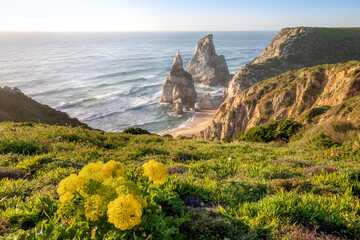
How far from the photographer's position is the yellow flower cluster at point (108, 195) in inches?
82.0

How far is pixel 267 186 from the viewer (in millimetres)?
5219

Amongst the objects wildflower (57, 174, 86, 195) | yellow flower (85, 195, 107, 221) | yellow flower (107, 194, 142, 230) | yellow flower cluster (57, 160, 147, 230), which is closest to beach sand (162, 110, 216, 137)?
yellow flower cluster (57, 160, 147, 230)

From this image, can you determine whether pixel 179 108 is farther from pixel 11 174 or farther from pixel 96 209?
pixel 96 209

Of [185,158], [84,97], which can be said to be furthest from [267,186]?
[84,97]

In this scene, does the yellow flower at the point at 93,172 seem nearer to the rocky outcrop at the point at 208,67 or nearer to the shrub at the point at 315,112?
the shrub at the point at 315,112

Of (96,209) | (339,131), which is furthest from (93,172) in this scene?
(339,131)

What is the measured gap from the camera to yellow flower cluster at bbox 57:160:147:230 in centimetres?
208

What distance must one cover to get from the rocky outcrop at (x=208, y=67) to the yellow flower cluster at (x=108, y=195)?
2859 inches

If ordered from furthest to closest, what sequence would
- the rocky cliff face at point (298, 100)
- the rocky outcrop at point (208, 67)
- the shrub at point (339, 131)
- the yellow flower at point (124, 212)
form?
the rocky outcrop at point (208, 67) → the rocky cliff face at point (298, 100) → the shrub at point (339, 131) → the yellow flower at point (124, 212)

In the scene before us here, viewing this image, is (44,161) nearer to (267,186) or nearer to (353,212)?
(267,186)

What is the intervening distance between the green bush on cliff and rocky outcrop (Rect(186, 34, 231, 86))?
57.8 meters

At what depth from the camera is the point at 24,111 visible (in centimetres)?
2345

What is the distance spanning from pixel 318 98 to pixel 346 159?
17.8m

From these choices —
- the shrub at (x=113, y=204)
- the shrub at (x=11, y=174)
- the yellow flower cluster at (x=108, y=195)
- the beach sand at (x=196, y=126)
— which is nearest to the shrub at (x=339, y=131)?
the shrub at (x=113, y=204)
